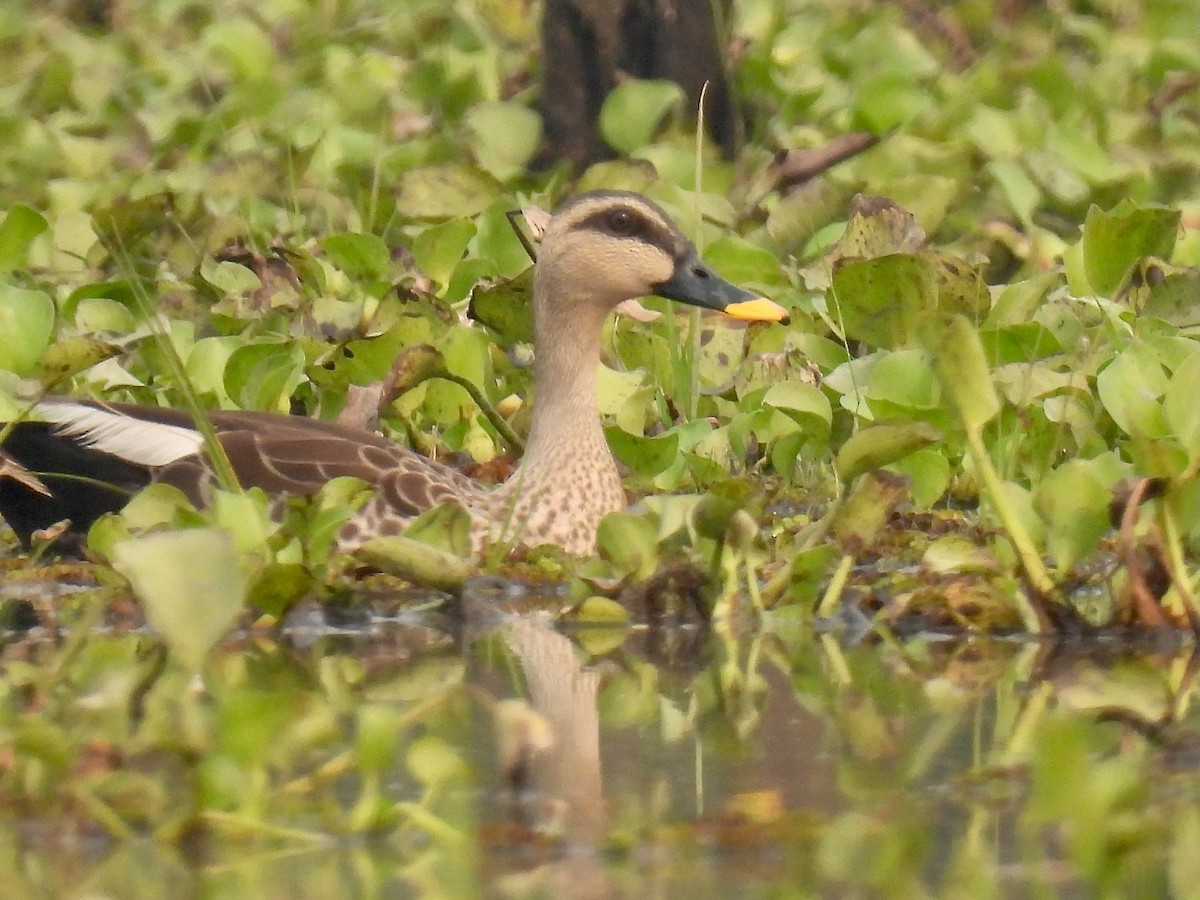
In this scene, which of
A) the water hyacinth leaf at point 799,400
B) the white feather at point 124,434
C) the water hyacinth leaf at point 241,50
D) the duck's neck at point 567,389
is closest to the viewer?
the water hyacinth leaf at point 799,400

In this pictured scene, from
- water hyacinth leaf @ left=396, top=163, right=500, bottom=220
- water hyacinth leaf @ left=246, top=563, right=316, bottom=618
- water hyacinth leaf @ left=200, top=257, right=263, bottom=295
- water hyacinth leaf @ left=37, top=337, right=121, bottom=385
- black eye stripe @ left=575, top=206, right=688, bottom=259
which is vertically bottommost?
water hyacinth leaf @ left=246, top=563, right=316, bottom=618

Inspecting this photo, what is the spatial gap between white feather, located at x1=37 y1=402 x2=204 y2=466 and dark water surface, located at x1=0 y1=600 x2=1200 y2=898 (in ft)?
6.17

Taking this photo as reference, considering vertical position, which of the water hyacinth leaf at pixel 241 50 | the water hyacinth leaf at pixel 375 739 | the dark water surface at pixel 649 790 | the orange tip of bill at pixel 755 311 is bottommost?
the dark water surface at pixel 649 790

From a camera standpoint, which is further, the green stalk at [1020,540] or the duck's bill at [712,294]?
Result: the duck's bill at [712,294]

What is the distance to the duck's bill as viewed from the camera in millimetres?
7340

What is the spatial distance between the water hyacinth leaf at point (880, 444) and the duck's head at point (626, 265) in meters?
1.96

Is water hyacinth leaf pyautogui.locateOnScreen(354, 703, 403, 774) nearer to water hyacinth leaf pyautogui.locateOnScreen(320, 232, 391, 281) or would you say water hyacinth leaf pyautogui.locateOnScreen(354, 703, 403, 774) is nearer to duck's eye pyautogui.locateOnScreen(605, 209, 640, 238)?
duck's eye pyautogui.locateOnScreen(605, 209, 640, 238)

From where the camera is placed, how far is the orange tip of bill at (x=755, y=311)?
733 centimetres

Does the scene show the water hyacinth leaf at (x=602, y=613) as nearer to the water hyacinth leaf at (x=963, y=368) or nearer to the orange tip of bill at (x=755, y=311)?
the water hyacinth leaf at (x=963, y=368)

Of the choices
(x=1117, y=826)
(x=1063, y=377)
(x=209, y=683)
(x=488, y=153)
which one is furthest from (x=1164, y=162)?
(x=1117, y=826)

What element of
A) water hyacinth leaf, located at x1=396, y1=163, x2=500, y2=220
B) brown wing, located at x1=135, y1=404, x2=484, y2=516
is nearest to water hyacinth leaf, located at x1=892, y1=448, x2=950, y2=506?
brown wing, located at x1=135, y1=404, x2=484, y2=516

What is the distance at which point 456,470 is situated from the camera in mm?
7551

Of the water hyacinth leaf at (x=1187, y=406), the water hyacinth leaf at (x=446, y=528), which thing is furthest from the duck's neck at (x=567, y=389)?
the water hyacinth leaf at (x=1187, y=406)

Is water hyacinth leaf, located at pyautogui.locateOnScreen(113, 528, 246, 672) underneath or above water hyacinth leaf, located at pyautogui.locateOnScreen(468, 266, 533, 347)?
underneath
